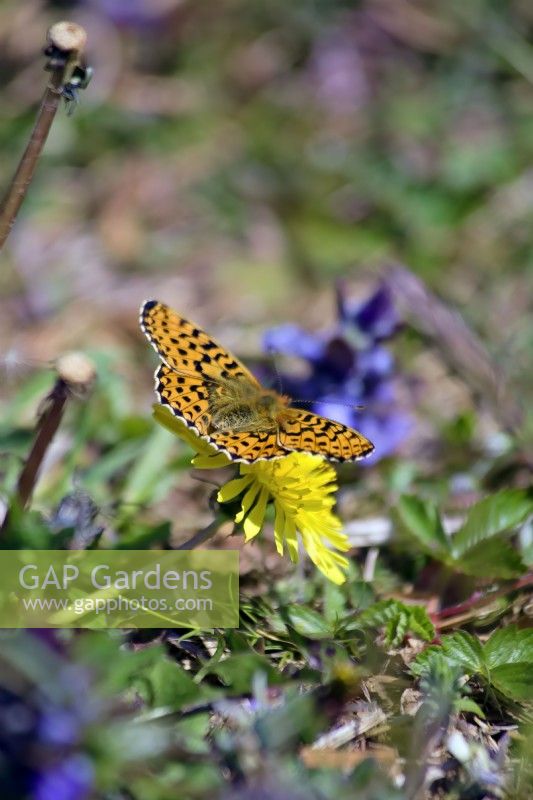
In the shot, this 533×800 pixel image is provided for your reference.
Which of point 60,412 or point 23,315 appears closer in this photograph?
point 60,412

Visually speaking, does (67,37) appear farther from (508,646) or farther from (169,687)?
(508,646)

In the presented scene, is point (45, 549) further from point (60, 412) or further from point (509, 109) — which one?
point (509, 109)

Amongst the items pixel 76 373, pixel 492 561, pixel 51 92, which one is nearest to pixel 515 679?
pixel 492 561

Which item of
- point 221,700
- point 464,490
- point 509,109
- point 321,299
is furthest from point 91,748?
point 509,109

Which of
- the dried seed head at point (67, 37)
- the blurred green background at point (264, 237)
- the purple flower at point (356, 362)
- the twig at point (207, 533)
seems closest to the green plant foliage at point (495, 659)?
→ the blurred green background at point (264, 237)

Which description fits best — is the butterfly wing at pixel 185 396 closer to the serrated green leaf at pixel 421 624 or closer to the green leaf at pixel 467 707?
the serrated green leaf at pixel 421 624

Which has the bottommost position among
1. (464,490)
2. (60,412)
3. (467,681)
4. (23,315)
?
(23,315)
